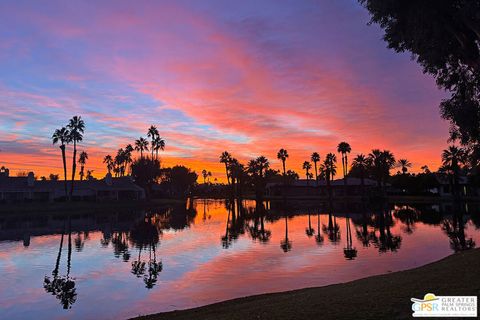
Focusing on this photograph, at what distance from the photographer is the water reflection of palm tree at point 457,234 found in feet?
102

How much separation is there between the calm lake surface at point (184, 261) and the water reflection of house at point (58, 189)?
45.3 m

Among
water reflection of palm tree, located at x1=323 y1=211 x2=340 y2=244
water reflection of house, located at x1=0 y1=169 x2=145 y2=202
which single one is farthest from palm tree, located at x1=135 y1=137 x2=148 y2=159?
water reflection of palm tree, located at x1=323 y1=211 x2=340 y2=244

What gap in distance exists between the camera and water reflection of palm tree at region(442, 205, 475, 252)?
102ft

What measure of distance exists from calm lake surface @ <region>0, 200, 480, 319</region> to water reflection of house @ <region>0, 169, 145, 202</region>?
45336mm

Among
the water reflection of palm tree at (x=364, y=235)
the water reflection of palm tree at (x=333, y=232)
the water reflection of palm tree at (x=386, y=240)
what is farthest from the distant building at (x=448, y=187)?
the water reflection of palm tree at (x=386, y=240)

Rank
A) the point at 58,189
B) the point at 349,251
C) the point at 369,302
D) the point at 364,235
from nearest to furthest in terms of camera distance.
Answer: the point at 369,302 → the point at 349,251 → the point at 364,235 → the point at 58,189

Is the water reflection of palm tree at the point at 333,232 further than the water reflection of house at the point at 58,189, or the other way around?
the water reflection of house at the point at 58,189

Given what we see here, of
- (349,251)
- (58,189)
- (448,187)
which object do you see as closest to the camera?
(349,251)

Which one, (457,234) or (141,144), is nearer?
(457,234)

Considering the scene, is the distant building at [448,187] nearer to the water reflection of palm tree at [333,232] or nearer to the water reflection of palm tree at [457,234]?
the water reflection of palm tree at [457,234]

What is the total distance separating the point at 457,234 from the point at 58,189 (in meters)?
86.2

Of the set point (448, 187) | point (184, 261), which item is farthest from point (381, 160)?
point (184, 261)

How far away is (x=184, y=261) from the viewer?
2791cm

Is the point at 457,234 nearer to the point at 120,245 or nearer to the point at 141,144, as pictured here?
the point at 120,245
